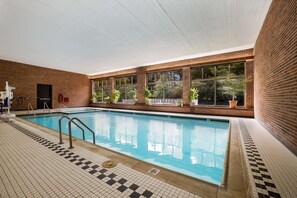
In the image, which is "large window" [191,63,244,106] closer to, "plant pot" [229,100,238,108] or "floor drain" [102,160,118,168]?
"plant pot" [229,100,238,108]

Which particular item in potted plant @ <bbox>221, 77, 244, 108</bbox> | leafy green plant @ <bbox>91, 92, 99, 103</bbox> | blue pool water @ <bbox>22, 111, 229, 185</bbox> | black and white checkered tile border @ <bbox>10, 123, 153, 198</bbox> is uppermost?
potted plant @ <bbox>221, 77, 244, 108</bbox>

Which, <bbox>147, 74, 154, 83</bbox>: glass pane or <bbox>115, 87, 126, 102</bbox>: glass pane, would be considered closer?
<bbox>147, 74, 154, 83</bbox>: glass pane

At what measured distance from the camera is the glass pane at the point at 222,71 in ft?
23.2

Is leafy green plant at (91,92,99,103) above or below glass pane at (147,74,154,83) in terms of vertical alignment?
below

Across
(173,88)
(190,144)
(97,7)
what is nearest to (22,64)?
(97,7)

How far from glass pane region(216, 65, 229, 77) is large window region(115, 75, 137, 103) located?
558cm

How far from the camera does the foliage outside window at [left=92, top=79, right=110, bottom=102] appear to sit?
12.4 m

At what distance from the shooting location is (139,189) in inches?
57.6

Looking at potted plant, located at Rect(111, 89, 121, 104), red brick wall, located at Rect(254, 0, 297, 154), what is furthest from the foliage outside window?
red brick wall, located at Rect(254, 0, 297, 154)

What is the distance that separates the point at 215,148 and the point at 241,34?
3884 millimetres

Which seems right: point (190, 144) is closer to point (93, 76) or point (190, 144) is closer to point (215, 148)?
point (215, 148)

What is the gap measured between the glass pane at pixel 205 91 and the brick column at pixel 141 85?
3.39 meters

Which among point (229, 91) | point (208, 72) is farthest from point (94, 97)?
point (229, 91)

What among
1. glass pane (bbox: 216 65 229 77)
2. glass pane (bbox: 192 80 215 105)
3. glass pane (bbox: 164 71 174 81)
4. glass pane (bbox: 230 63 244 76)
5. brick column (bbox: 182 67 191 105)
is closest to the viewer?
glass pane (bbox: 230 63 244 76)
